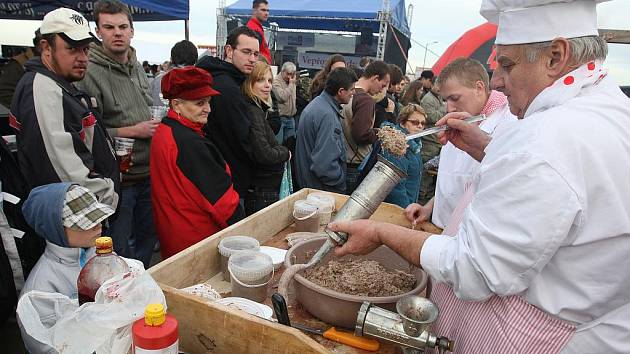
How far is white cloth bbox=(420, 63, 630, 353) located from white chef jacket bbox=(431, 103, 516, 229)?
1426 mm

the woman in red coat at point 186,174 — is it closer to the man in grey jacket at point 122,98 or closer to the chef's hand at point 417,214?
the man in grey jacket at point 122,98

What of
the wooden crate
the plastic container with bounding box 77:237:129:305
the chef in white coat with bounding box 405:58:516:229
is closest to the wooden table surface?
the wooden crate

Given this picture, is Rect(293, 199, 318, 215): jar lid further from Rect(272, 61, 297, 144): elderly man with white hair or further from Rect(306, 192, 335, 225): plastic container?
Rect(272, 61, 297, 144): elderly man with white hair

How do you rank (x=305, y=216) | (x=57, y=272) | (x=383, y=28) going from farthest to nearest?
(x=383, y=28)
(x=305, y=216)
(x=57, y=272)

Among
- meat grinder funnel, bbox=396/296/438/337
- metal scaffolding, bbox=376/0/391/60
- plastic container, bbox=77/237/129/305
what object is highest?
metal scaffolding, bbox=376/0/391/60

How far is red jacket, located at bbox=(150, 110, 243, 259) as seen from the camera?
254 centimetres

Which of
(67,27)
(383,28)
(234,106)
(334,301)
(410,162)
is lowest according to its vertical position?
(410,162)

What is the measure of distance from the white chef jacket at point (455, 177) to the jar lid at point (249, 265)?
137 centimetres

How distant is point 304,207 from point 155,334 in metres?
1.56

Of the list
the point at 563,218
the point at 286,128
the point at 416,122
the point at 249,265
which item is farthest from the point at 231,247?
the point at 286,128

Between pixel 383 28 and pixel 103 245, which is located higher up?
pixel 383 28

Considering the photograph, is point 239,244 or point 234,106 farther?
point 234,106

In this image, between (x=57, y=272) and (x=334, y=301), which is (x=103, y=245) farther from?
(x=334, y=301)

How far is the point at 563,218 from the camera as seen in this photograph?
1.02 meters
